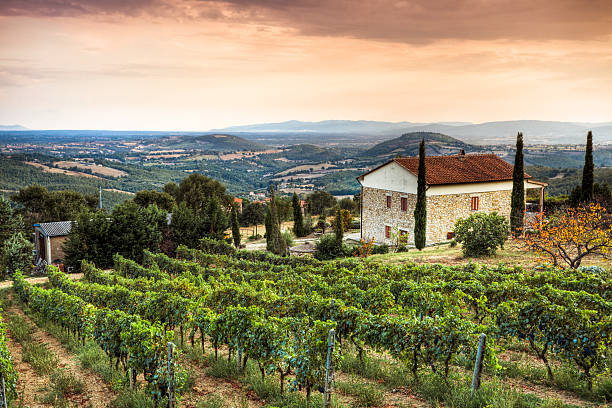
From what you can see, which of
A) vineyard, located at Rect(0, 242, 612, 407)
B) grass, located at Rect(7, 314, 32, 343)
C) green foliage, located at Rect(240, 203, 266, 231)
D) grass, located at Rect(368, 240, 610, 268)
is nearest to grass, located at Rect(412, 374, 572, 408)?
vineyard, located at Rect(0, 242, 612, 407)

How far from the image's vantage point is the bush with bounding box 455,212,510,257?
71.5 ft

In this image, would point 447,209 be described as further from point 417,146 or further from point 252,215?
point 417,146

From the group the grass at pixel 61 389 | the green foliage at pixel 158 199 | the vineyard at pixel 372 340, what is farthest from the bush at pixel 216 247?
the green foliage at pixel 158 199

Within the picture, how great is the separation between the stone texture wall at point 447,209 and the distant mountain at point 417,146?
316ft

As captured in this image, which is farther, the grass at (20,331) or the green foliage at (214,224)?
the green foliage at (214,224)

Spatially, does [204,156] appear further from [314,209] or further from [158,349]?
[158,349]

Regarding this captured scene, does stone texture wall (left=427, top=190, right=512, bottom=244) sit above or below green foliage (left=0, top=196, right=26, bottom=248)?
above

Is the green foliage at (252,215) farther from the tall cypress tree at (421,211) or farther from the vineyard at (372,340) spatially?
the vineyard at (372,340)

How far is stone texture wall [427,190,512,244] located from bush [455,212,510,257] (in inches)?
325

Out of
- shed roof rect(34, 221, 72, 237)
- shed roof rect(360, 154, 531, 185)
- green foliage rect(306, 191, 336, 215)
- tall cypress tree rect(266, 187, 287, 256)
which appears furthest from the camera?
green foliage rect(306, 191, 336, 215)

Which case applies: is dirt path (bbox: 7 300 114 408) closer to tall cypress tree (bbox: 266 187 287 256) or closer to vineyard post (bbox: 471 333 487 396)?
vineyard post (bbox: 471 333 487 396)

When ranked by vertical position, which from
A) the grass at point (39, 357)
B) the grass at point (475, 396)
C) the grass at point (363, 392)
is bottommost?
the grass at point (39, 357)

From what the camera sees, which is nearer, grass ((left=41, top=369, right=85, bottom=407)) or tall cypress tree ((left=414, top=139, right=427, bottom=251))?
grass ((left=41, top=369, right=85, bottom=407))

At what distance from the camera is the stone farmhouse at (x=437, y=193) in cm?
3108
